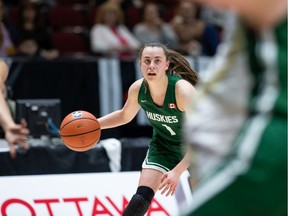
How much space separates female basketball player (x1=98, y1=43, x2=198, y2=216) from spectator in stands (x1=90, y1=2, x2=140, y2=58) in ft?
12.4

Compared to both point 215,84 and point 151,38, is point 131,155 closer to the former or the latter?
point 151,38

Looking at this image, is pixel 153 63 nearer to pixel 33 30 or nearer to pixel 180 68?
pixel 180 68

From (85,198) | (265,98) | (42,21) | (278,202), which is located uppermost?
(265,98)

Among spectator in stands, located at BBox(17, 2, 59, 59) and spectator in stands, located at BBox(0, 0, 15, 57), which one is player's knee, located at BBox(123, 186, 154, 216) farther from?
spectator in stands, located at BBox(17, 2, 59, 59)

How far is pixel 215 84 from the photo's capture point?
2066 millimetres

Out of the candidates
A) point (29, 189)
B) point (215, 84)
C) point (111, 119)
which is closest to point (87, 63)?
point (29, 189)

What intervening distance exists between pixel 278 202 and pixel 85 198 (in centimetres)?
404

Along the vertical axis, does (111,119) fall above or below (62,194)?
above

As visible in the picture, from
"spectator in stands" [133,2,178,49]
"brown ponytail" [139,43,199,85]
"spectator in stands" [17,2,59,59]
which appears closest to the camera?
"brown ponytail" [139,43,199,85]

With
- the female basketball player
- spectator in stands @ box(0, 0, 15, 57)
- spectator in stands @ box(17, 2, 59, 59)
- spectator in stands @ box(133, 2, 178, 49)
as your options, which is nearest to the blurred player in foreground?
the female basketball player

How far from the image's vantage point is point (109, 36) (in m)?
9.03

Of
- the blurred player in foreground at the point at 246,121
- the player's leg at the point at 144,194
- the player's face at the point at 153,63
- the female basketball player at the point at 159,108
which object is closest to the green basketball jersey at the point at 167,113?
the female basketball player at the point at 159,108

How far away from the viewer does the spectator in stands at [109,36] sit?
29.5 ft

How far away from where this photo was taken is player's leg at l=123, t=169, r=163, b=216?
16.0 feet
